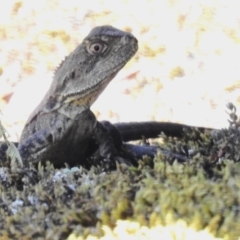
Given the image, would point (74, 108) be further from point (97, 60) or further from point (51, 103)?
point (97, 60)

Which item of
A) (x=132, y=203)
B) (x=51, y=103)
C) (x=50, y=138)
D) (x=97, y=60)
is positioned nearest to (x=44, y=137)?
(x=50, y=138)

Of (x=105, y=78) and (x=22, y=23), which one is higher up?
(x=22, y=23)

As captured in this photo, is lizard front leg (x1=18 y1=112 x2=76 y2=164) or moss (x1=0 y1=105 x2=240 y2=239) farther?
lizard front leg (x1=18 y1=112 x2=76 y2=164)

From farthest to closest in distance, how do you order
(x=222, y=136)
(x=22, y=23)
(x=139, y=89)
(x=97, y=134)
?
(x=22, y=23) → (x=139, y=89) → (x=97, y=134) → (x=222, y=136)

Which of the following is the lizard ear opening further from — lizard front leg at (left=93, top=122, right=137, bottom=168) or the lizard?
lizard front leg at (left=93, top=122, right=137, bottom=168)

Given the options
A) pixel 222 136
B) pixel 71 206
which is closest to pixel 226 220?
pixel 71 206

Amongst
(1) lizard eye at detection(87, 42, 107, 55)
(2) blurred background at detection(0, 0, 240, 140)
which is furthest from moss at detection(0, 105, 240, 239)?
(2) blurred background at detection(0, 0, 240, 140)

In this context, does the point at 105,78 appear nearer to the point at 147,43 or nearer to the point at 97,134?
the point at 97,134
